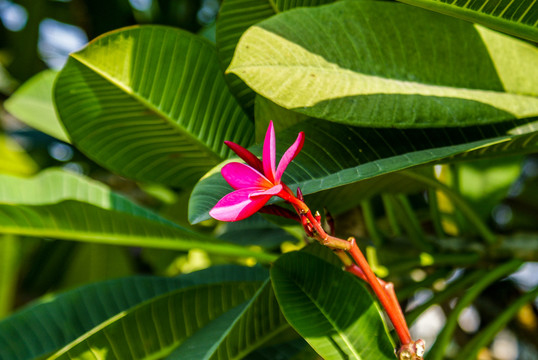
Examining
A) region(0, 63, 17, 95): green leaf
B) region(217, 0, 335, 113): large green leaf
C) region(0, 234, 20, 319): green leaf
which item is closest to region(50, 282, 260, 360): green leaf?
region(217, 0, 335, 113): large green leaf

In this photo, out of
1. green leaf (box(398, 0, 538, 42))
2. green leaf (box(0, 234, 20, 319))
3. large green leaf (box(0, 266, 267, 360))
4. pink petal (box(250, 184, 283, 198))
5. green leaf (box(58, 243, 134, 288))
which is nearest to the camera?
pink petal (box(250, 184, 283, 198))

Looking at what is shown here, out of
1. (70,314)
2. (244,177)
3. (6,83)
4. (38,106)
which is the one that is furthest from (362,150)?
(6,83)

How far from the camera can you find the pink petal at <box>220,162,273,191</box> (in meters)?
0.40

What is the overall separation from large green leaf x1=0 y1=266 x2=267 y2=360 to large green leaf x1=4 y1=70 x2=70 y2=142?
422mm

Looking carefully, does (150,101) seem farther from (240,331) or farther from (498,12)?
(498,12)

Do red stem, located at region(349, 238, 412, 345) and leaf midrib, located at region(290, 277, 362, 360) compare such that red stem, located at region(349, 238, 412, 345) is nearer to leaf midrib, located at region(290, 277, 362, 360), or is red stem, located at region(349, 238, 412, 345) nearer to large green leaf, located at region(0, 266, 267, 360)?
leaf midrib, located at region(290, 277, 362, 360)

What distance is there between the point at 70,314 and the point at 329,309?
1.40 feet

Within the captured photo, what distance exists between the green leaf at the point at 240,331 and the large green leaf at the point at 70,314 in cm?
12

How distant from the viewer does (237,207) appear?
38 cm

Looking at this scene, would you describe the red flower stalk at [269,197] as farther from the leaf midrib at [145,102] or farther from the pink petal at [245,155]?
the leaf midrib at [145,102]

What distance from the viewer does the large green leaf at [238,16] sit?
63 centimetres

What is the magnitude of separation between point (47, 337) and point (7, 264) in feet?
2.16

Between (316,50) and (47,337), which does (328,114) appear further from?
(47,337)

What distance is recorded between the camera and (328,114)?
50 cm
